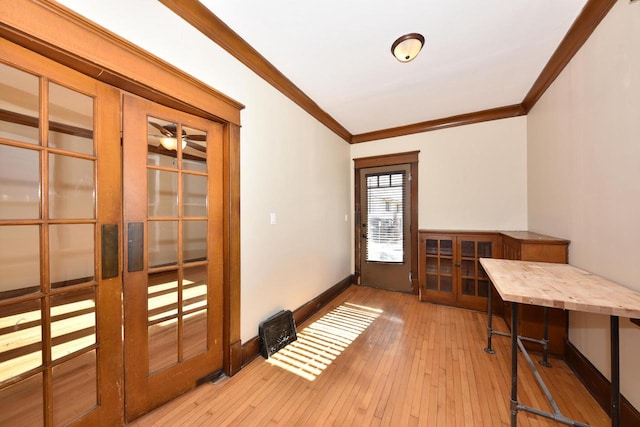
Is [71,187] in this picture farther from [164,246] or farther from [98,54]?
[98,54]

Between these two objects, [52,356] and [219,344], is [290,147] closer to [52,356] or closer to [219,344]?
[219,344]

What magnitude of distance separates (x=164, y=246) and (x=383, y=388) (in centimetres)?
201

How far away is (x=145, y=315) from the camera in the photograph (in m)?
1.57

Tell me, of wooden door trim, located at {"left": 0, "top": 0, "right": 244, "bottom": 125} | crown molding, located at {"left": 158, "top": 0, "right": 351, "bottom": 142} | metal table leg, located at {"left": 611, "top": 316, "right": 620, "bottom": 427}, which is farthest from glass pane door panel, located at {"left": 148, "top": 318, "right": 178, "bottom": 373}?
metal table leg, located at {"left": 611, "top": 316, "right": 620, "bottom": 427}

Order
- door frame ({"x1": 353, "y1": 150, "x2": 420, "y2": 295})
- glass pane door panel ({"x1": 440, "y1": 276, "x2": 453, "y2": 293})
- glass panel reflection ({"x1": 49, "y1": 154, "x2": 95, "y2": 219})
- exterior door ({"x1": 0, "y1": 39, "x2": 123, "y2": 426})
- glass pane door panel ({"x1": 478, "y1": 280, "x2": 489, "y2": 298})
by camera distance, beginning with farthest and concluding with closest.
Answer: door frame ({"x1": 353, "y1": 150, "x2": 420, "y2": 295}) → glass pane door panel ({"x1": 440, "y1": 276, "x2": 453, "y2": 293}) → glass pane door panel ({"x1": 478, "y1": 280, "x2": 489, "y2": 298}) → glass panel reflection ({"x1": 49, "y1": 154, "x2": 95, "y2": 219}) → exterior door ({"x1": 0, "y1": 39, "x2": 123, "y2": 426})

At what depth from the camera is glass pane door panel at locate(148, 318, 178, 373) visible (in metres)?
1.69

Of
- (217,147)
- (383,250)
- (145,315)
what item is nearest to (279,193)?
(217,147)

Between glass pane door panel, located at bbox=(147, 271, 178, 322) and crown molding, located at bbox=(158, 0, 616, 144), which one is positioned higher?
crown molding, located at bbox=(158, 0, 616, 144)

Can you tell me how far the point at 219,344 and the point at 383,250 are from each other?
3.02 m

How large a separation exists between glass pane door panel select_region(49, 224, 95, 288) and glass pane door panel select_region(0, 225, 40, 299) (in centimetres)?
7

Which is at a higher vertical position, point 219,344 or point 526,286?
point 526,286

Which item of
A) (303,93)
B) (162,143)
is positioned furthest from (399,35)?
(162,143)

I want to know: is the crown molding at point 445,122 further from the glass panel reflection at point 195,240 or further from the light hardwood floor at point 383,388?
the glass panel reflection at point 195,240

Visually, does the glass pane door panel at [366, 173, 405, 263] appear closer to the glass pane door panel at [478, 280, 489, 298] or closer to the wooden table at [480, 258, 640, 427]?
the glass pane door panel at [478, 280, 489, 298]
